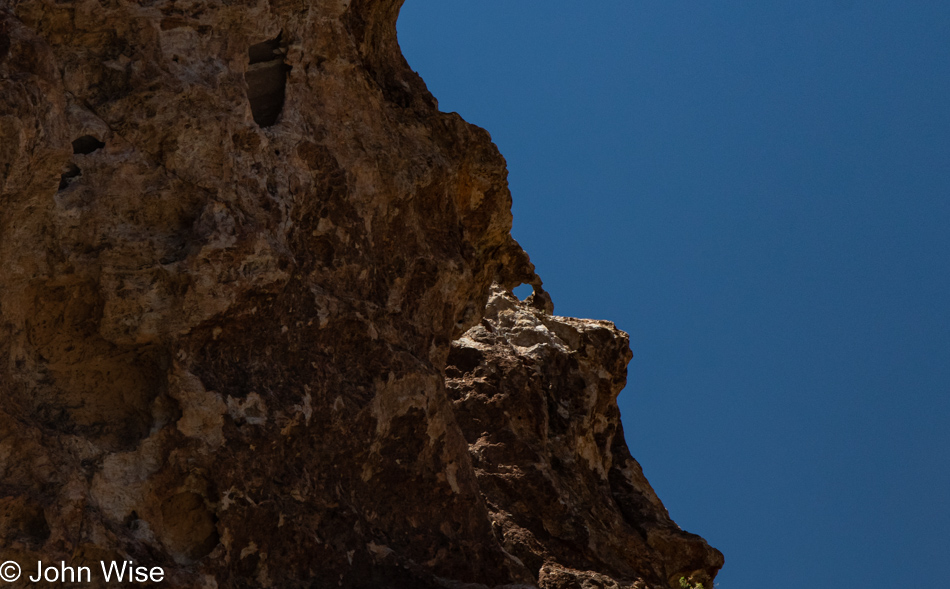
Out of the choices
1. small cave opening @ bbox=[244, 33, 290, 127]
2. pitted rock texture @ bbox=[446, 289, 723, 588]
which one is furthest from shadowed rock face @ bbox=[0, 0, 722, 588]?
pitted rock texture @ bbox=[446, 289, 723, 588]

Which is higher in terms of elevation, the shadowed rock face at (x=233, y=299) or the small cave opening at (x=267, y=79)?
the small cave opening at (x=267, y=79)

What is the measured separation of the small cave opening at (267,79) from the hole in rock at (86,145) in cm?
143

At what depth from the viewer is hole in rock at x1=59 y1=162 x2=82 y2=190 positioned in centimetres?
734

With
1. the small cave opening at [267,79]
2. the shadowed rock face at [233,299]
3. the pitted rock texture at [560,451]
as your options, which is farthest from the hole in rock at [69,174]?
the pitted rock texture at [560,451]

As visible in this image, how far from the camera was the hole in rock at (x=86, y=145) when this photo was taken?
7497 millimetres

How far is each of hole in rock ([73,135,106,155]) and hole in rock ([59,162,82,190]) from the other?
14 centimetres

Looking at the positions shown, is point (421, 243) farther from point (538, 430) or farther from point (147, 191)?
point (538, 430)

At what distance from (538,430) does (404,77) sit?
459 cm

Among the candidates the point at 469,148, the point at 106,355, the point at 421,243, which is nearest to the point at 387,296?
the point at 421,243

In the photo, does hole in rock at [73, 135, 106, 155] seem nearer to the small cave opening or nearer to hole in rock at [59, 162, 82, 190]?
hole in rock at [59, 162, 82, 190]

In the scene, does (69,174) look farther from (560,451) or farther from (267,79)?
(560,451)

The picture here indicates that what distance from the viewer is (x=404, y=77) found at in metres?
10.4

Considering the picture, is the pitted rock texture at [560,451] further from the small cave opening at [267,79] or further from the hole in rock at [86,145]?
the hole in rock at [86,145]

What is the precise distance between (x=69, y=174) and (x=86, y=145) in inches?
10.5
